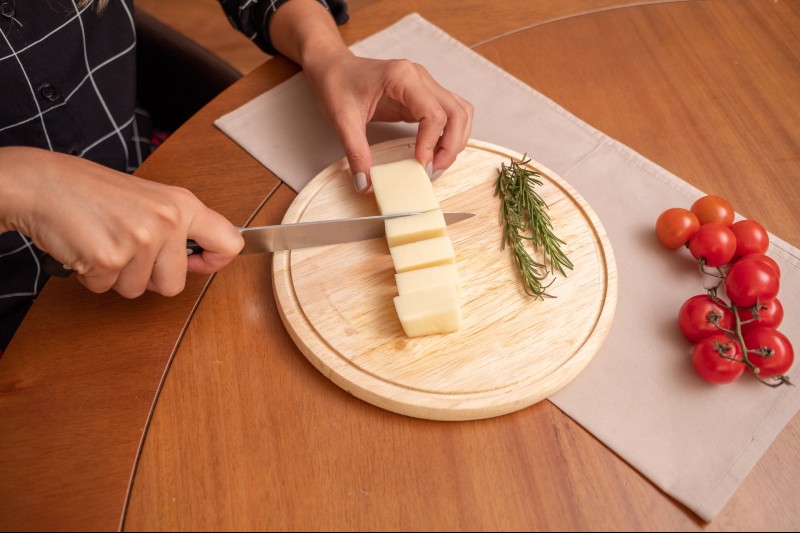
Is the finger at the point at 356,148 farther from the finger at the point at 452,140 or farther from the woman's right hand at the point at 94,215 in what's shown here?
the woman's right hand at the point at 94,215

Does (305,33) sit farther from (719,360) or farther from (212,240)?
(719,360)

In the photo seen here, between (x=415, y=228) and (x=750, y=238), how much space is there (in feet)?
2.32

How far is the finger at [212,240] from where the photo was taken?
4.08 feet

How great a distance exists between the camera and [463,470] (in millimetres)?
1180

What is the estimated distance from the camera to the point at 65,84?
173 cm

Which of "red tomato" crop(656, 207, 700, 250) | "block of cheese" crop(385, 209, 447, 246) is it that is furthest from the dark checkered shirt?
"red tomato" crop(656, 207, 700, 250)

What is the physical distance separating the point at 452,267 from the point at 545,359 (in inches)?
10.2

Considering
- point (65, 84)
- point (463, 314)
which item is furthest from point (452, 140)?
point (65, 84)

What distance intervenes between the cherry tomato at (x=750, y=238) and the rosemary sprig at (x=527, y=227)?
36cm

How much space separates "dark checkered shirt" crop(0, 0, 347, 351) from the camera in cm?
162

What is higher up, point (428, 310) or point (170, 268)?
point (170, 268)

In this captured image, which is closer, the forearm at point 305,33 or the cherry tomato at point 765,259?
the cherry tomato at point 765,259

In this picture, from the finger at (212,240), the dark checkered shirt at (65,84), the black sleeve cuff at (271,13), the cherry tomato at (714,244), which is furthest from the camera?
the black sleeve cuff at (271,13)

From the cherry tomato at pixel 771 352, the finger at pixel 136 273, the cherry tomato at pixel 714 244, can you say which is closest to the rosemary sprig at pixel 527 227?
the cherry tomato at pixel 714 244
